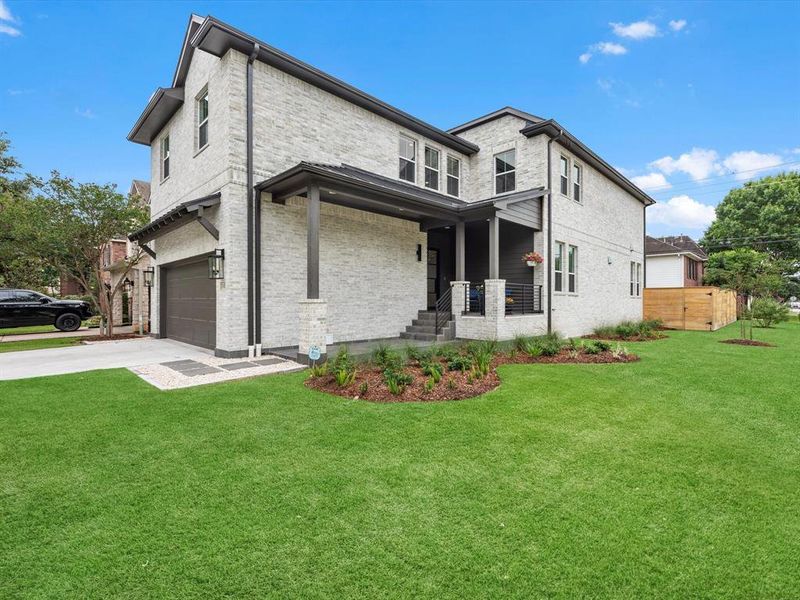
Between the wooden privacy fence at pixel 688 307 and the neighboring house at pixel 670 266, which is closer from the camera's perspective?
the wooden privacy fence at pixel 688 307

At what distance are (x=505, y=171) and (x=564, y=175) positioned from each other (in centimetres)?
219

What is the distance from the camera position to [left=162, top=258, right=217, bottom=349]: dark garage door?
1011 centimetres

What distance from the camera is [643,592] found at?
202cm

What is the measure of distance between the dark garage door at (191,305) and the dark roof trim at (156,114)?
4853mm

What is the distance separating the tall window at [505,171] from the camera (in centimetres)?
1396

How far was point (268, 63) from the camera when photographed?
31.0 feet

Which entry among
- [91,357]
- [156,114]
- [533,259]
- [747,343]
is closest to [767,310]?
[747,343]

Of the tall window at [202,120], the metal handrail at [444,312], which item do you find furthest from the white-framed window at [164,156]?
the metal handrail at [444,312]

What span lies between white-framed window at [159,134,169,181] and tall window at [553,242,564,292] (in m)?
13.6

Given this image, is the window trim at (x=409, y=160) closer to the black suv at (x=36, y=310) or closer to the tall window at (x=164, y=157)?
the tall window at (x=164, y=157)

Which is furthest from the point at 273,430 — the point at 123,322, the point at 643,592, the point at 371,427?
the point at 123,322

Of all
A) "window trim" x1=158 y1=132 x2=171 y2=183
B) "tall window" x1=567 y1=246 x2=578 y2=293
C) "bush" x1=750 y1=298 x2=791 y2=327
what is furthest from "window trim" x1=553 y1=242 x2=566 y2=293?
"window trim" x1=158 y1=132 x2=171 y2=183

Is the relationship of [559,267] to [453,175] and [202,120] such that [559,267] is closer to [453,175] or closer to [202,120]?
[453,175]

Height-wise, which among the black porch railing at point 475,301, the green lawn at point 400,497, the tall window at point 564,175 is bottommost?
the green lawn at point 400,497
